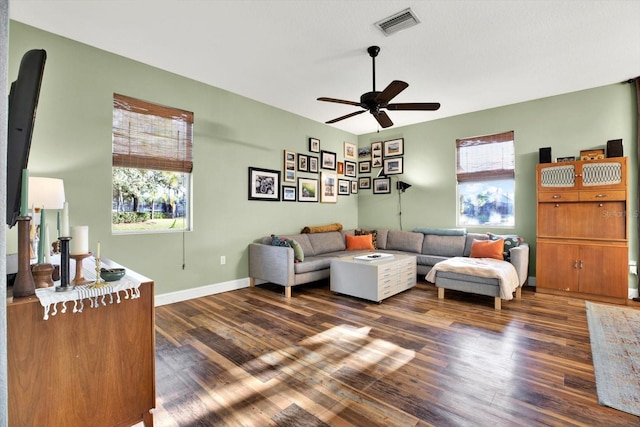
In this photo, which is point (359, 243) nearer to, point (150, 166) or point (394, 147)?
point (394, 147)

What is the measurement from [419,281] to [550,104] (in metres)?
3.37

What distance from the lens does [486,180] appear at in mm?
5242

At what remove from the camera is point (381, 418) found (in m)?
1.72

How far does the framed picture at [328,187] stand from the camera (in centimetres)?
601

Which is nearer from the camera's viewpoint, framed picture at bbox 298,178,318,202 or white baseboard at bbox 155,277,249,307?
white baseboard at bbox 155,277,249,307

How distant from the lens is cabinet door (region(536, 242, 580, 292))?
4.06 m

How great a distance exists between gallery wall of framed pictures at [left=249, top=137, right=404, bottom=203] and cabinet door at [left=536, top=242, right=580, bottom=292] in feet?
9.23

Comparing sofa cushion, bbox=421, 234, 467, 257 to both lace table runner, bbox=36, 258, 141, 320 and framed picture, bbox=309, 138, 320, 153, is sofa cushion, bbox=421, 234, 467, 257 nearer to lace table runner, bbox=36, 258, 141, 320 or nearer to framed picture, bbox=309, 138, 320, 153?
framed picture, bbox=309, 138, 320, 153

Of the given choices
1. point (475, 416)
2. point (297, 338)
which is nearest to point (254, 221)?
point (297, 338)

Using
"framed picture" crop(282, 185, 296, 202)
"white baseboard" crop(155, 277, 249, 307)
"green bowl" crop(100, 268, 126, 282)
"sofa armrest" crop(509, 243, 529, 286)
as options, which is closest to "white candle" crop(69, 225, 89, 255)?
"green bowl" crop(100, 268, 126, 282)

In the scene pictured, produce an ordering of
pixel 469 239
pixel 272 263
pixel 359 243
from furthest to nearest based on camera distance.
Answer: pixel 359 243 < pixel 469 239 < pixel 272 263

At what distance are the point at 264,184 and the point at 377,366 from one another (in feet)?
11.1

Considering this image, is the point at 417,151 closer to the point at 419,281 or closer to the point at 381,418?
the point at 419,281

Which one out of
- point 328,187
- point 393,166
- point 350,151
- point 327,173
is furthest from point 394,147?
point 328,187
